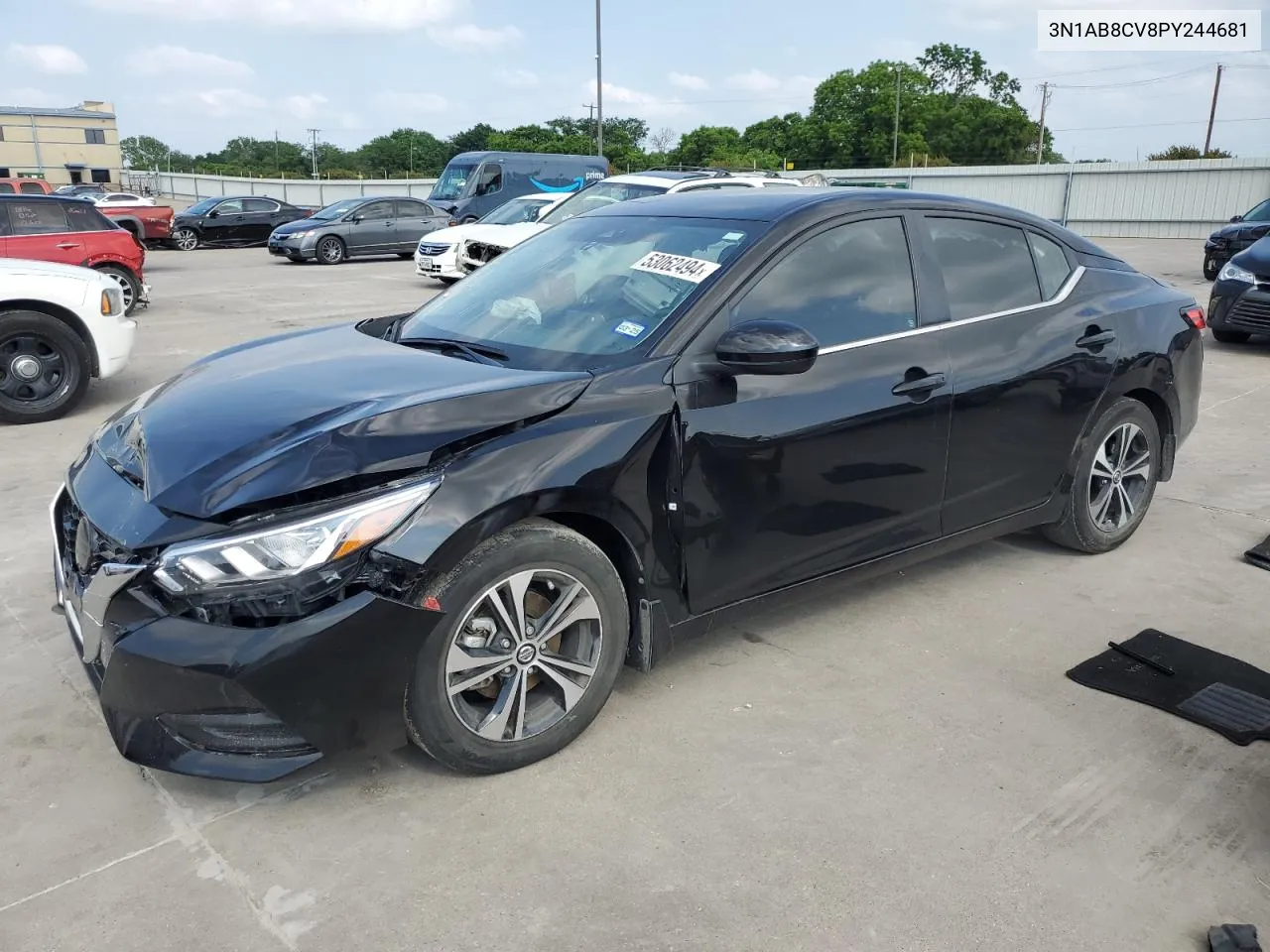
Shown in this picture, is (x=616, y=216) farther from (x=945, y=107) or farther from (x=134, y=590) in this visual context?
(x=945, y=107)

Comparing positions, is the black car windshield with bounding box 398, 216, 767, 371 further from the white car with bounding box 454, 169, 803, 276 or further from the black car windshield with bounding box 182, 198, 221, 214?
the black car windshield with bounding box 182, 198, 221, 214

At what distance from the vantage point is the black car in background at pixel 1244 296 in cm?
983

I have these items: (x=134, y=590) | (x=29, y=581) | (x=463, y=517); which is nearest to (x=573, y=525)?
(x=463, y=517)

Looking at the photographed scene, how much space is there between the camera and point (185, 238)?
2498cm

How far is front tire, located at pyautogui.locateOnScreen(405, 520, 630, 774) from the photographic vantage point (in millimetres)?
2703

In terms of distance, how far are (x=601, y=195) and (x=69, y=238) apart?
668 cm

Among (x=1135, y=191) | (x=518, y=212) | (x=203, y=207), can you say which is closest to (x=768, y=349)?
(x=518, y=212)

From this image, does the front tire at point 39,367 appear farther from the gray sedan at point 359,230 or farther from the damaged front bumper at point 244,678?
the gray sedan at point 359,230

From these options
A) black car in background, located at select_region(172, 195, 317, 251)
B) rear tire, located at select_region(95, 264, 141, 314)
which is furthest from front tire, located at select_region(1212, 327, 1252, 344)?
black car in background, located at select_region(172, 195, 317, 251)

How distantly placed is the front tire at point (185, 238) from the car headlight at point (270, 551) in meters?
25.2

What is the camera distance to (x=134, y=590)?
100 inches

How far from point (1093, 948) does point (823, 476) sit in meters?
1.59

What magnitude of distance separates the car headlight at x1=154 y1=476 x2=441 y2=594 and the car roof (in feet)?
5.89

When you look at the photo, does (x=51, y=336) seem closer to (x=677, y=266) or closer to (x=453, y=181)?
(x=677, y=266)
